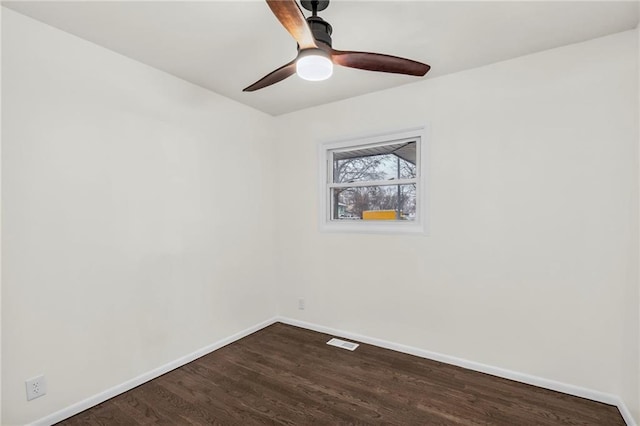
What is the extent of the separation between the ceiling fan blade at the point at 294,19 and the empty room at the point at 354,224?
0.01m

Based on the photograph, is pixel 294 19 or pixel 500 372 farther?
pixel 500 372

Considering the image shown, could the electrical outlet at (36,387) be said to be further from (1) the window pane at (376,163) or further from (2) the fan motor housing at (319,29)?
(1) the window pane at (376,163)

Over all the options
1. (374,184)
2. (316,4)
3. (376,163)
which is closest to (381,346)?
(374,184)

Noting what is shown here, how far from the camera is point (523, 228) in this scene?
234 centimetres

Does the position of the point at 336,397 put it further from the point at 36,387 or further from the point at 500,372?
the point at 36,387

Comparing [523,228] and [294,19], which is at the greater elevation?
[294,19]

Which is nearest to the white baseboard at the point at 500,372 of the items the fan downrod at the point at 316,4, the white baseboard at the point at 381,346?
the white baseboard at the point at 381,346

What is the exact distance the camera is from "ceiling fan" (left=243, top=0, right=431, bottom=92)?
130 cm

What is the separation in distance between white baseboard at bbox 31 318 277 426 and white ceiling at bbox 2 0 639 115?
2.42 meters

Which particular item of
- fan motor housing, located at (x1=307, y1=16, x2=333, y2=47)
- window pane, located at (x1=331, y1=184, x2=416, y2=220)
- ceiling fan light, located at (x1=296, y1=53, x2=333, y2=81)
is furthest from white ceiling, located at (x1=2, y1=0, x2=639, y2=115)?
window pane, located at (x1=331, y1=184, x2=416, y2=220)

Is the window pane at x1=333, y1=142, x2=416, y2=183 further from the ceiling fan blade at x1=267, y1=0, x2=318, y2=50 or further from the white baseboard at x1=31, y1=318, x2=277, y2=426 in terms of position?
the white baseboard at x1=31, y1=318, x2=277, y2=426

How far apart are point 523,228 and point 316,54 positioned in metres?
1.98

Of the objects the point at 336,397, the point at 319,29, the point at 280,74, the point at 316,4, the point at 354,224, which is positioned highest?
the point at 316,4

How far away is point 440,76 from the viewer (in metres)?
2.67
